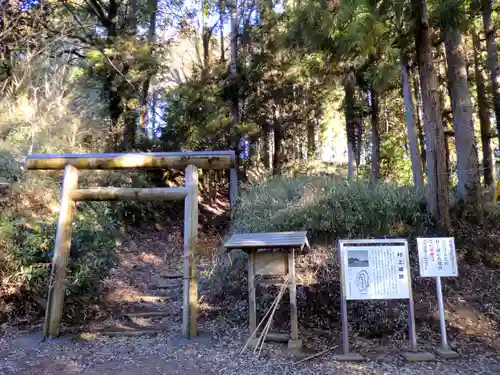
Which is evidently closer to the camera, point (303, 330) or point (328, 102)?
point (303, 330)

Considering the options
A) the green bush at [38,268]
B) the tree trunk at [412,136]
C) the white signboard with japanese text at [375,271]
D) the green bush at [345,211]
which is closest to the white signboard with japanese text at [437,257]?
the white signboard with japanese text at [375,271]

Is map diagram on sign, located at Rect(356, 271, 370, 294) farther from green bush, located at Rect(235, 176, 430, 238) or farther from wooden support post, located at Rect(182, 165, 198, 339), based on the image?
wooden support post, located at Rect(182, 165, 198, 339)

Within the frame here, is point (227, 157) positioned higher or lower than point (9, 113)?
lower

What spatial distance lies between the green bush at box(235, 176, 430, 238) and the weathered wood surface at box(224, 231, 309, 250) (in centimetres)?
187

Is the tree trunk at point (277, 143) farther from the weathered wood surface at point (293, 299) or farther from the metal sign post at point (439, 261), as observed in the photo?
the metal sign post at point (439, 261)

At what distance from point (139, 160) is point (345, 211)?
3.71 m

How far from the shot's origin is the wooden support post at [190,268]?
5.82 meters

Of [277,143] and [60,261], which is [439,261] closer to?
[60,261]

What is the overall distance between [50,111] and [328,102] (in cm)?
1055

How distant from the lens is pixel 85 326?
6.41 meters

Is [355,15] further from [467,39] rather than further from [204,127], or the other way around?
[467,39]

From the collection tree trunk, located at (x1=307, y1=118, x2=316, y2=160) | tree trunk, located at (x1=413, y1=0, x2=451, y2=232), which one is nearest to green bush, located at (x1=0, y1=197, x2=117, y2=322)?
tree trunk, located at (x1=413, y1=0, x2=451, y2=232)

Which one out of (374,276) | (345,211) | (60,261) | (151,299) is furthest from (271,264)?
(151,299)

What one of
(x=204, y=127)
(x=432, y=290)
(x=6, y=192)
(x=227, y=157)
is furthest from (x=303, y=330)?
(x=204, y=127)
